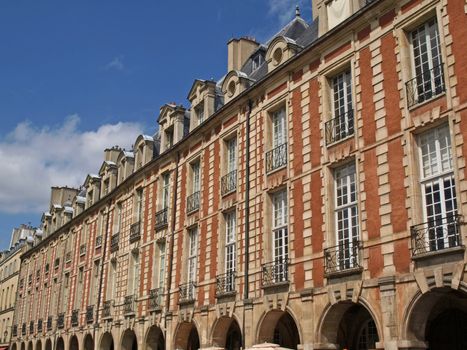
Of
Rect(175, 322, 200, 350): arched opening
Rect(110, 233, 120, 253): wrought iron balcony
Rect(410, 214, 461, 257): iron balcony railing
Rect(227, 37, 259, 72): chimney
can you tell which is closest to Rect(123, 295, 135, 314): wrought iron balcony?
Rect(110, 233, 120, 253): wrought iron balcony

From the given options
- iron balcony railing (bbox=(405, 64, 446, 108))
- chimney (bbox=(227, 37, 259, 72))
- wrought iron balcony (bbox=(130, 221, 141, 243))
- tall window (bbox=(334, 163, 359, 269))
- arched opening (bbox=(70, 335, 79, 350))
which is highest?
chimney (bbox=(227, 37, 259, 72))

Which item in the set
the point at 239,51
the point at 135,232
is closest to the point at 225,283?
the point at 135,232

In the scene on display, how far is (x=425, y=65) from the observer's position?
12.2 m

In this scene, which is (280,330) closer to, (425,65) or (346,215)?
(346,215)

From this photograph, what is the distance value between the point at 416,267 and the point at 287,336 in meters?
5.90

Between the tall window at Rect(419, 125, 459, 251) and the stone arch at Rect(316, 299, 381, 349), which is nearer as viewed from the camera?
the tall window at Rect(419, 125, 459, 251)

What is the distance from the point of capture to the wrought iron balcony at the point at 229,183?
1755 centimetres

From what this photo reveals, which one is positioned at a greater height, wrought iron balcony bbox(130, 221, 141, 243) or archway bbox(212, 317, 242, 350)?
wrought iron balcony bbox(130, 221, 141, 243)

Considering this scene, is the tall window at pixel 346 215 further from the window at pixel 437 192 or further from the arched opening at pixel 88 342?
the arched opening at pixel 88 342

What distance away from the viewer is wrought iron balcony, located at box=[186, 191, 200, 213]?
64.2 feet

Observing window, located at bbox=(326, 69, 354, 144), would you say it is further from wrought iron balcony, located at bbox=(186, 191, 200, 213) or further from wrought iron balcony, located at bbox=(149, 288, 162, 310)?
wrought iron balcony, located at bbox=(149, 288, 162, 310)

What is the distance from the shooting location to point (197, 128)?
787 inches

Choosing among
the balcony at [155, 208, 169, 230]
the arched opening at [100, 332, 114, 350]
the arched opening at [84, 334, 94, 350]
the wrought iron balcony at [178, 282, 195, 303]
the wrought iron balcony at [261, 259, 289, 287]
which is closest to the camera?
the wrought iron balcony at [261, 259, 289, 287]

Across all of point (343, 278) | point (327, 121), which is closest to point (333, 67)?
point (327, 121)
